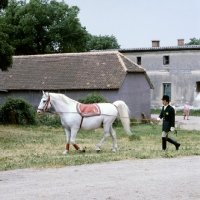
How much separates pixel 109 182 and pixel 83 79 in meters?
32.4

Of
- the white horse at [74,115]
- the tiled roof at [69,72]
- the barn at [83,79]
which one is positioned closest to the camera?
the white horse at [74,115]

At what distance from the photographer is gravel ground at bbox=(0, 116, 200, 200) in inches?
368

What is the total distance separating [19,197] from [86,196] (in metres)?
1.18

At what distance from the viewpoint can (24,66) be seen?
155ft

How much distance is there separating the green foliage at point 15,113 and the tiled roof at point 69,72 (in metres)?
7.93

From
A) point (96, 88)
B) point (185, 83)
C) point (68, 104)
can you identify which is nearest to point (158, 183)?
point (68, 104)

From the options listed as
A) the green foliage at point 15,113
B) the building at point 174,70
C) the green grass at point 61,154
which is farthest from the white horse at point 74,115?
the building at point 174,70

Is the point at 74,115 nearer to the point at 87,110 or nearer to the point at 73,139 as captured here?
the point at 87,110

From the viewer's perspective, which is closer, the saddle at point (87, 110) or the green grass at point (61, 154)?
the green grass at point (61, 154)

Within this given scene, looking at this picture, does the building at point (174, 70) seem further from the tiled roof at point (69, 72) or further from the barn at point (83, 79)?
the tiled roof at point (69, 72)

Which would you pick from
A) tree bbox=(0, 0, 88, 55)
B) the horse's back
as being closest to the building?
tree bbox=(0, 0, 88, 55)

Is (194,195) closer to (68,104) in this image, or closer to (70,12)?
(68,104)

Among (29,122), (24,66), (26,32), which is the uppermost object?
(26,32)

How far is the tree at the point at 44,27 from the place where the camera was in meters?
67.6
